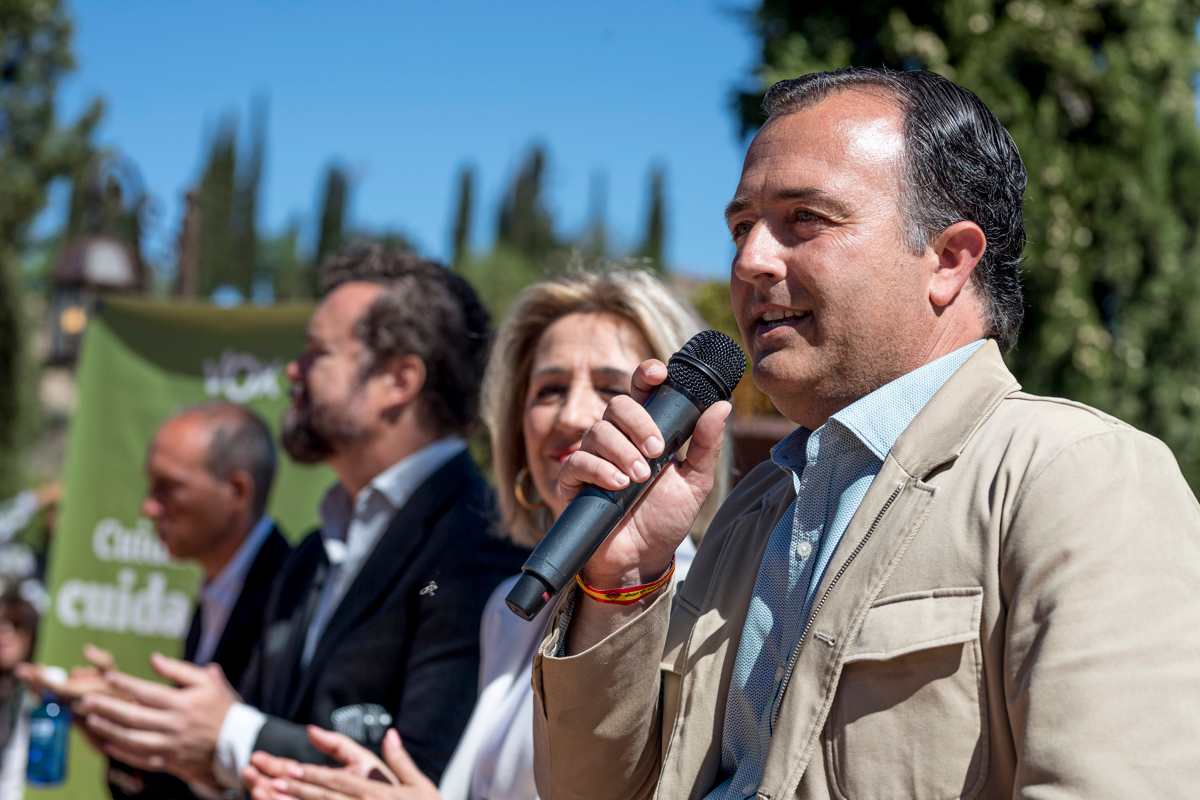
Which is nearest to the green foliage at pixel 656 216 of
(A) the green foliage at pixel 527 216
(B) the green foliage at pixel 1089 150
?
(A) the green foliage at pixel 527 216

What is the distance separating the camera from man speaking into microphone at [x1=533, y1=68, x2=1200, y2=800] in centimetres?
128

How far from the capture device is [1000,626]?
1.37 meters

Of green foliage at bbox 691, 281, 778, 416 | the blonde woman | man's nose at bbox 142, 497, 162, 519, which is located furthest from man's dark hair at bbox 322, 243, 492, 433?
man's nose at bbox 142, 497, 162, 519

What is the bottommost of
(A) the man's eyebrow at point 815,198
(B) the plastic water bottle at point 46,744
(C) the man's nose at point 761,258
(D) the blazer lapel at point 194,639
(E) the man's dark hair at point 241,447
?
(B) the plastic water bottle at point 46,744

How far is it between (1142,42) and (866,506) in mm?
5492

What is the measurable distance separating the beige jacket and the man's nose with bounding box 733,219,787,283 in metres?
0.29

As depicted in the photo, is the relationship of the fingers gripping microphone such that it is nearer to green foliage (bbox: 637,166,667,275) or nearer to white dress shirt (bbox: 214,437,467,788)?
white dress shirt (bbox: 214,437,467,788)

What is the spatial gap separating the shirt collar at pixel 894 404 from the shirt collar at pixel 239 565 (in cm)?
341

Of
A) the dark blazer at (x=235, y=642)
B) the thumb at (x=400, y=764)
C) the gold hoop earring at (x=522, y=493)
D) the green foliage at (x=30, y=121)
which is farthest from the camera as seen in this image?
the green foliage at (x=30, y=121)

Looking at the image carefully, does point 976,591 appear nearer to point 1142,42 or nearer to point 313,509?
point 313,509

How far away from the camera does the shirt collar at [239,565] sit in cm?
456

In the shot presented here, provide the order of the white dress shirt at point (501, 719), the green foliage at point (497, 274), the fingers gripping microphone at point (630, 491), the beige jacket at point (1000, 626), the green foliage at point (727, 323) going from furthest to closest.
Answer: the green foliage at point (497, 274)
the green foliage at point (727, 323)
the white dress shirt at point (501, 719)
the fingers gripping microphone at point (630, 491)
the beige jacket at point (1000, 626)

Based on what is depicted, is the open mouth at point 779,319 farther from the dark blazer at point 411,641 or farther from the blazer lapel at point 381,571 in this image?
the blazer lapel at point 381,571

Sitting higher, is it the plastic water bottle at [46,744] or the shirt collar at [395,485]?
the shirt collar at [395,485]
